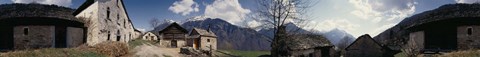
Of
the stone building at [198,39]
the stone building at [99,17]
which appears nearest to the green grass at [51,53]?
the stone building at [99,17]

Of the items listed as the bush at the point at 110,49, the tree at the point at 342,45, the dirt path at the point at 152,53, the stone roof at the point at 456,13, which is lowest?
the tree at the point at 342,45

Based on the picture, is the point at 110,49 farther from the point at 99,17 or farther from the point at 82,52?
the point at 99,17

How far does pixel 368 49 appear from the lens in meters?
33.4

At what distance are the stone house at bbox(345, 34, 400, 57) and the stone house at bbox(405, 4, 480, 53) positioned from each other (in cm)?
772

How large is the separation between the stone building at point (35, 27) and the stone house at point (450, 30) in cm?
2026

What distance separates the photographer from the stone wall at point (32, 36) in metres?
19.9

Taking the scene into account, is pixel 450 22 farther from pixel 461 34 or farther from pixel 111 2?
pixel 111 2

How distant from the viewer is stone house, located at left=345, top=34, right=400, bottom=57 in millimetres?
32938

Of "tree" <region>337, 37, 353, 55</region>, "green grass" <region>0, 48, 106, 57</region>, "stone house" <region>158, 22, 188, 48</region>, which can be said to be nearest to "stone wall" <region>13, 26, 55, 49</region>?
"green grass" <region>0, 48, 106, 57</region>

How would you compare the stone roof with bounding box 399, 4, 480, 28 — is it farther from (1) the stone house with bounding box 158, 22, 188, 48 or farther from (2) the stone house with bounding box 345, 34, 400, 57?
(1) the stone house with bounding box 158, 22, 188, 48

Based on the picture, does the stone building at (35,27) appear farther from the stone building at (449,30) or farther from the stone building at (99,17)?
the stone building at (449,30)

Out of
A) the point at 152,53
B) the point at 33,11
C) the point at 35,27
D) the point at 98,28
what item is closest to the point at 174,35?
the point at 98,28

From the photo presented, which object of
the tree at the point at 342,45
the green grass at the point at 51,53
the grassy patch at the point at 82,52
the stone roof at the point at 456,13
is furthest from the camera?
the tree at the point at 342,45

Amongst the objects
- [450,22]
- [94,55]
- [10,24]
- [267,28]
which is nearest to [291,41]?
[267,28]
